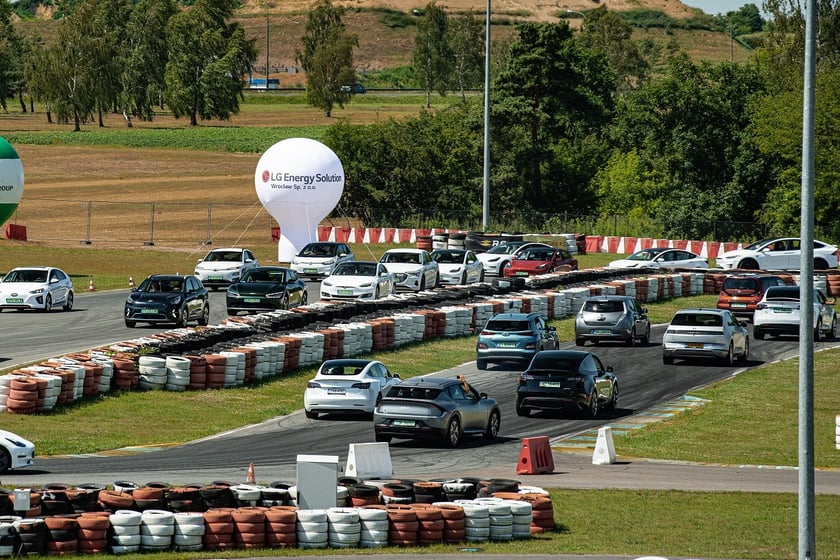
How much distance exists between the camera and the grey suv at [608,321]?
41.5 meters

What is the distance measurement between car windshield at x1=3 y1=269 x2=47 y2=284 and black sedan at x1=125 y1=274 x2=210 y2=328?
4821 millimetres

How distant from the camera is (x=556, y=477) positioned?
24.5 meters

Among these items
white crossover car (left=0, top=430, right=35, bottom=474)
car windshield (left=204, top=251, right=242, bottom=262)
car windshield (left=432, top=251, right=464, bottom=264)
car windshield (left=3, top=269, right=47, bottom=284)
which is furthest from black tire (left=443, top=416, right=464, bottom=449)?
car windshield (left=432, top=251, right=464, bottom=264)

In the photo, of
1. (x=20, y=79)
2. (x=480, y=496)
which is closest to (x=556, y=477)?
(x=480, y=496)

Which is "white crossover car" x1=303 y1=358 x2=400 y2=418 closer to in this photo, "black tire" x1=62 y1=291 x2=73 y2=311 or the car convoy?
the car convoy

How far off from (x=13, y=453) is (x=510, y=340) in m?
17.3

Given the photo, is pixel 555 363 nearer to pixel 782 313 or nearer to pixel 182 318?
pixel 182 318

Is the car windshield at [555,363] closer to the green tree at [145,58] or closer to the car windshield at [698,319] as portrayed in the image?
the car windshield at [698,319]

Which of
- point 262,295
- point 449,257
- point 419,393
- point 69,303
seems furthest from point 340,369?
point 449,257

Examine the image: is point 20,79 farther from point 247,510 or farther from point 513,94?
point 247,510

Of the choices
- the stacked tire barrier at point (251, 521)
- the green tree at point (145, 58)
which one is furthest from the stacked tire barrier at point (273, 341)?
the green tree at point (145, 58)

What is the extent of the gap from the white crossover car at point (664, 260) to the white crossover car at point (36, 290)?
23.9 metres

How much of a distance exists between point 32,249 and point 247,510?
54366mm

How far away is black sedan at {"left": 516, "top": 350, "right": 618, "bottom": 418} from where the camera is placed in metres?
30.3
